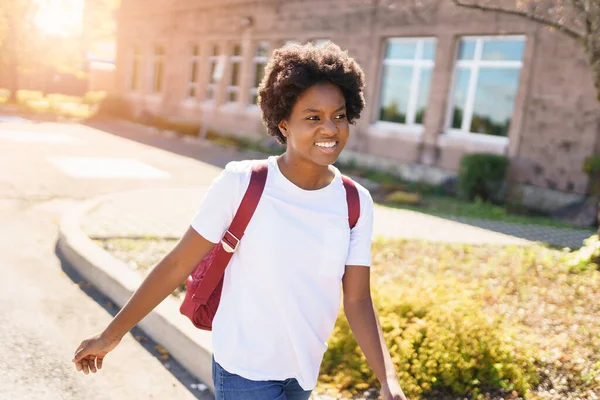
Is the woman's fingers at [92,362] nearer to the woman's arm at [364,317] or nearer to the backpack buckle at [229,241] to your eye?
the backpack buckle at [229,241]

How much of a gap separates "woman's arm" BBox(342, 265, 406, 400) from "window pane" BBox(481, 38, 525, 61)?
12870 mm

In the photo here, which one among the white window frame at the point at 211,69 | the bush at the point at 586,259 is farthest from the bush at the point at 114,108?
the bush at the point at 586,259

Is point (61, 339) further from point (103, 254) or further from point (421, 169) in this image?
point (421, 169)

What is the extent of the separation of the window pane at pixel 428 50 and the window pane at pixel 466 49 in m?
0.88

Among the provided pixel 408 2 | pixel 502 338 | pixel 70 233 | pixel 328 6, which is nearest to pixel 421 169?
pixel 408 2

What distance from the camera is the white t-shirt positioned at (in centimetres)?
212

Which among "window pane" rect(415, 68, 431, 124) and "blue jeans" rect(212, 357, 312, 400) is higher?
"window pane" rect(415, 68, 431, 124)

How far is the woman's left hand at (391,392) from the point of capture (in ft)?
6.88

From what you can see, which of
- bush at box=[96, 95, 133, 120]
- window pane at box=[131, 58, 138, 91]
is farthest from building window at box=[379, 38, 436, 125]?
window pane at box=[131, 58, 138, 91]

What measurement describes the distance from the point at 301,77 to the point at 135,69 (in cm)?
3146

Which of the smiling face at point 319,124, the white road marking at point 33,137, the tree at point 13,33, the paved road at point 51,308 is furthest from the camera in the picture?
the tree at point 13,33

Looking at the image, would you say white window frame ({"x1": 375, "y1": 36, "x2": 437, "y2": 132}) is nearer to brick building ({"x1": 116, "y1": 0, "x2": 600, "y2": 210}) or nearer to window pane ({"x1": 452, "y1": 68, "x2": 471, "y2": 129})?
brick building ({"x1": 116, "y1": 0, "x2": 600, "y2": 210})

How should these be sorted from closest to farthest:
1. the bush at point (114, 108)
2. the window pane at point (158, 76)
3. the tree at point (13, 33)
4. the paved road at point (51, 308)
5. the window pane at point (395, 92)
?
the paved road at point (51, 308)
the window pane at point (395, 92)
the window pane at point (158, 76)
the bush at point (114, 108)
the tree at point (13, 33)

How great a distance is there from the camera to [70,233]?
23.3 feet
